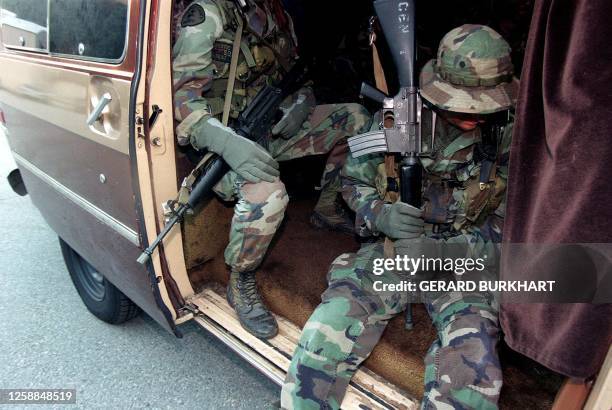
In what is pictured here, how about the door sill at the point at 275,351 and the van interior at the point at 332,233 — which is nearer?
the door sill at the point at 275,351

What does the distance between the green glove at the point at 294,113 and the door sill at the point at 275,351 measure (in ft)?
2.87

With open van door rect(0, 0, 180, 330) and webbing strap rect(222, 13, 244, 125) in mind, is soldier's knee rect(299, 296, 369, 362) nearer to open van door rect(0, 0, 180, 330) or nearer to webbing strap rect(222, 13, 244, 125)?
open van door rect(0, 0, 180, 330)

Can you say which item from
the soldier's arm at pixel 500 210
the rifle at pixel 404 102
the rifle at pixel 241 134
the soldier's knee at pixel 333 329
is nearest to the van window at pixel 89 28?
the rifle at pixel 241 134

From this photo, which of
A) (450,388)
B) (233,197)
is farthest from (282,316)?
(450,388)

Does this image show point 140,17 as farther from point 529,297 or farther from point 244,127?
point 529,297

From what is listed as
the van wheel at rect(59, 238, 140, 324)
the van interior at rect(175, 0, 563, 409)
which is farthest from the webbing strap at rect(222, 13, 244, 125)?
the van wheel at rect(59, 238, 140, 324)

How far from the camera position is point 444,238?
1955 mm

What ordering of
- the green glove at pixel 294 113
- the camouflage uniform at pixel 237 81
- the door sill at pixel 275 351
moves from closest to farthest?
the door sill at pixel 275 351 < the camouflage uniform at pixel 237 81 < the green glove at pixel 294 113

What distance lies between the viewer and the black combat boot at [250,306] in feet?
6.63

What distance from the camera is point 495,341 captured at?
1.60 metres

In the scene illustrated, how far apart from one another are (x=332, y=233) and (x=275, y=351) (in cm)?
109

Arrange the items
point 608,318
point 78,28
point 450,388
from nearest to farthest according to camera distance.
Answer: point 608,318 → point 450,388 → point 78,28

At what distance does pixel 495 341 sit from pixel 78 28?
2006mm

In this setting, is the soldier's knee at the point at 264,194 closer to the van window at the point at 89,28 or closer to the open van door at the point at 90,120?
the open van door at the point at 90,120
